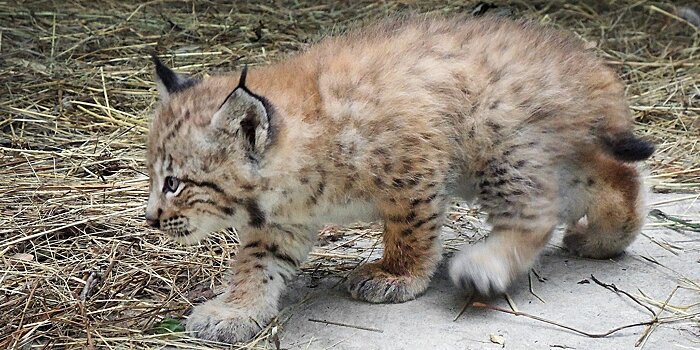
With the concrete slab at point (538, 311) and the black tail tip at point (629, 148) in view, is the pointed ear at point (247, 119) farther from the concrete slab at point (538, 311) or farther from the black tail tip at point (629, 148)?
the black tail tip at point (629, 148)

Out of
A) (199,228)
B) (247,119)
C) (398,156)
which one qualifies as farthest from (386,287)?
(247,119)

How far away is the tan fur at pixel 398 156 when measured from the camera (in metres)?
3.85

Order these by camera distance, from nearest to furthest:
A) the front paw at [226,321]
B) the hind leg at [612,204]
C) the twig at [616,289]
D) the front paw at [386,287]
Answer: the front paw at [226,321] → the twig at [616,289] → the front paw at [386,287] → the hind leg at [612,204]

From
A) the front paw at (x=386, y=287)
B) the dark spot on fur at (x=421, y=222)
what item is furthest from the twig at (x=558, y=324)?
the dark spot on fur at (x=421, y=222)

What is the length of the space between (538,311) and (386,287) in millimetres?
662

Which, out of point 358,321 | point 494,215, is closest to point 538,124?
point 494,215

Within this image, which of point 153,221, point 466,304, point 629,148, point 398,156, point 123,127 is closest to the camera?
point 153,221

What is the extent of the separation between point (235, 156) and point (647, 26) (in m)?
5.85

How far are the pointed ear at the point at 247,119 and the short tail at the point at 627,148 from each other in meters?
1.59

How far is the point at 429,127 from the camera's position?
406 cm

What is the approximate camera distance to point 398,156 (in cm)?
400

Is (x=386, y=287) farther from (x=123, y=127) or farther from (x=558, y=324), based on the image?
(x=123, y=127)

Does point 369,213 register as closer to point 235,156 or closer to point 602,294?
point 235,156

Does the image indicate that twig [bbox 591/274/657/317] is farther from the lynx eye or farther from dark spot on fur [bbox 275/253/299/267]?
the lynx eye
